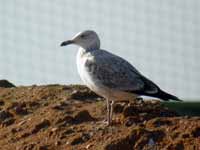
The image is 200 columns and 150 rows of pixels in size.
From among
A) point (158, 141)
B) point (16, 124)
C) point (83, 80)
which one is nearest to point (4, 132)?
point (16, 124)

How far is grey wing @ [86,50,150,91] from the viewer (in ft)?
38.7

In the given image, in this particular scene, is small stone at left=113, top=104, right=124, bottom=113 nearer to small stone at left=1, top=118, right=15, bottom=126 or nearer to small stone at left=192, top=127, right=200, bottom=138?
small stone at left=1, top=118, right=15, bottom=126

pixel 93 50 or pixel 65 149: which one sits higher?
pixel 93 50

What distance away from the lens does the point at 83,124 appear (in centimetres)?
1138

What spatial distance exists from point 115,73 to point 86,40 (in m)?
0.87

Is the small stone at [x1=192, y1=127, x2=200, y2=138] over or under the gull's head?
under

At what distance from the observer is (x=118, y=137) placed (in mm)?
10734

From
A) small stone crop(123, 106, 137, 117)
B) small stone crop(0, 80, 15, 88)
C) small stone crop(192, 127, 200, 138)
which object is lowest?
small stone crop(192, 127, 200, 138)

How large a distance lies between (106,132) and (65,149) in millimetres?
463

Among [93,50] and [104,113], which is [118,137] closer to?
[104,113]

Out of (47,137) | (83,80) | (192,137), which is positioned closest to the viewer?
(192,137)

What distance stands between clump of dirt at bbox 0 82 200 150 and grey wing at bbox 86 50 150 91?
0.76 feet

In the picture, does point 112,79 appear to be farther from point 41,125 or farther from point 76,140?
point 76,140

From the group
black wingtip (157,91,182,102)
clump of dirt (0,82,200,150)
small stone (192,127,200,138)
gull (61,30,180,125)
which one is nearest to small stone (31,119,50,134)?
clump of dirt (0,82,200,150)
